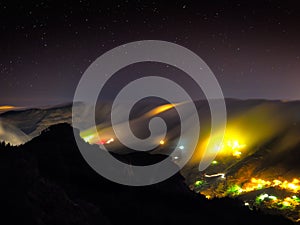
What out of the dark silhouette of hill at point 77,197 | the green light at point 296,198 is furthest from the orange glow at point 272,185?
the dark silhouette of hill at point 77,197

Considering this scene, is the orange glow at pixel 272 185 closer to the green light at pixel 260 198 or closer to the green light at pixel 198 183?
the green light at pixel 260 198

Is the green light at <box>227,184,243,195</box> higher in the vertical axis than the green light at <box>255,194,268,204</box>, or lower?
higher

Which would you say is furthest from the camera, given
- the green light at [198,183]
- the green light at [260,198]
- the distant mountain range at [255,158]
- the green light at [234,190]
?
the green light at [198,183]

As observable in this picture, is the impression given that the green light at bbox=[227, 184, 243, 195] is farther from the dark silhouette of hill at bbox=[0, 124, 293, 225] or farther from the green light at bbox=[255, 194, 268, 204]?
the dark silhouette of hill at bbox=[0, 124, 293, 225]

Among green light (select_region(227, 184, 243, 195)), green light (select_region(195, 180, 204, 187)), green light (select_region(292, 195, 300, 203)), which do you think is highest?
green light (select_region(195, 180, 204, 187))

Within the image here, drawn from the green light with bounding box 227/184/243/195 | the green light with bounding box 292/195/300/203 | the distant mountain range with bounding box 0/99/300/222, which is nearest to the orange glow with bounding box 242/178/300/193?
the distant mountain range with bounding box 0/99/300/222

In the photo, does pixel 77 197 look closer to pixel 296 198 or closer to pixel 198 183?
pixel 296 198

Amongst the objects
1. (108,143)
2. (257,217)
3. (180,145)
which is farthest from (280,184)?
(108,143)

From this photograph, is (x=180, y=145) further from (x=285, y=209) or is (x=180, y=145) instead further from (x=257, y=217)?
(x=257, y=217)
